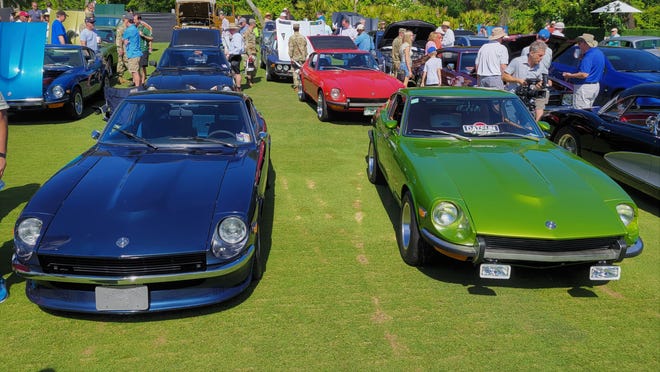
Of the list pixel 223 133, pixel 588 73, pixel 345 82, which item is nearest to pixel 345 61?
pixel 345 82

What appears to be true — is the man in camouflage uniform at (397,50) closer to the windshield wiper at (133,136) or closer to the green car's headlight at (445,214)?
the windshield wiper at (133,136)

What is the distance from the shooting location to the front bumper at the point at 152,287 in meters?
3.51

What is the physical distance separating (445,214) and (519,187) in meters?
0.75

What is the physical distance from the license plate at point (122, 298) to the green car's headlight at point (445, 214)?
2.16 metres

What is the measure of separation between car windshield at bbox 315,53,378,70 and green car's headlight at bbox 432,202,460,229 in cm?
817

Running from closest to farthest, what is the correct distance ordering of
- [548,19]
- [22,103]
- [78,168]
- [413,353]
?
[413,353], [78,168], [22,103], [548,19]

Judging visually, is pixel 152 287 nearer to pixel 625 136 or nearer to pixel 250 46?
pixel 625 136

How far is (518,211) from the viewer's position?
13.5 ft

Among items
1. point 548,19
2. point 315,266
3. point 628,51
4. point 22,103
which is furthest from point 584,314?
point 548,19

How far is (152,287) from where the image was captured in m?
3.63

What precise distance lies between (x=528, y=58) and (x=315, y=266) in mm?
5715

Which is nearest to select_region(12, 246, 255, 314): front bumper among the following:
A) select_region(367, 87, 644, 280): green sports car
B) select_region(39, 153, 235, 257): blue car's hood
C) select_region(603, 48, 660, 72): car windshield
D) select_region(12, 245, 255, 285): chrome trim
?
select_region(12, 245, 255, 285): chrome trim

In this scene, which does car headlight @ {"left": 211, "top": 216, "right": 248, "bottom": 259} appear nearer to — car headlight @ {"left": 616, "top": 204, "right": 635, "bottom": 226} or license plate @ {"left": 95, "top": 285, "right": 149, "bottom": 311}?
license plate @ {"left": 95, "top": 285, "right": 149, "bottom": 311}

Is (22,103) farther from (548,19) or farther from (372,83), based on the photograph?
(548,19)
